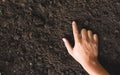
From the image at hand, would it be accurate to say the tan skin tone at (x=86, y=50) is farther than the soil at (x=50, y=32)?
No

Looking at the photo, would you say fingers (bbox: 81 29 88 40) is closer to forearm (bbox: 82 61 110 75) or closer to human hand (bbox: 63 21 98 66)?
human hand (bbox: 63 21 98 66)

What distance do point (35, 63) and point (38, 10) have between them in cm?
39

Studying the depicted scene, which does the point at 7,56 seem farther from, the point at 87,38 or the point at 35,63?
the point at 87,38

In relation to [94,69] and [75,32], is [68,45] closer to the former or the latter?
[75,32]

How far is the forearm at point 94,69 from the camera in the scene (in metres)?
3.14

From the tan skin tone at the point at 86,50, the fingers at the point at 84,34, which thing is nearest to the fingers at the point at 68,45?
the tan skin tone at the point at 86,50

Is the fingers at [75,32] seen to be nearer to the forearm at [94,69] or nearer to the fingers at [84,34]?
the fingers at [84,34]

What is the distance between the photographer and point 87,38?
3.27 metres

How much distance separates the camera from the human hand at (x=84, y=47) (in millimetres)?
3215

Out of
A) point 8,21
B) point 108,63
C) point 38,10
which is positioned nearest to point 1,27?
point 8,21

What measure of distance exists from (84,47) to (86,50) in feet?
0.08

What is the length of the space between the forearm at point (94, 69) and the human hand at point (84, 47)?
0.08 feet

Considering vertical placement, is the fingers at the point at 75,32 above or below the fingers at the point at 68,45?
above

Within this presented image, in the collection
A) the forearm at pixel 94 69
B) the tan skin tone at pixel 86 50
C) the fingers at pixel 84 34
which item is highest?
the fingers at pixel 84 34
